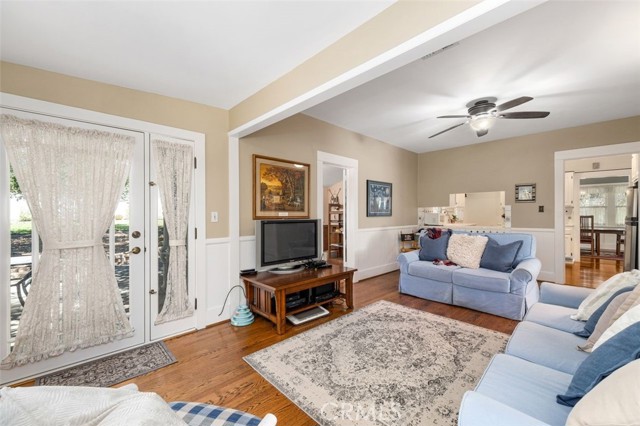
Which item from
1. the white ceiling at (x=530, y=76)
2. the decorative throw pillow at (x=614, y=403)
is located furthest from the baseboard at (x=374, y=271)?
the decorative throw pillow at (x=614, y=403)

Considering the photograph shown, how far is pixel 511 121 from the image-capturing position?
13.0ft

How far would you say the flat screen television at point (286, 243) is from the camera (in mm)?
3055

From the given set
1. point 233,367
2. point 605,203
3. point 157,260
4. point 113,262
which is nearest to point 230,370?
point 233,367

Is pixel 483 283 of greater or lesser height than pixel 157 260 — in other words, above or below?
below

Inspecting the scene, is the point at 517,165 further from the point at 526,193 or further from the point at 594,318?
the point at 594,318

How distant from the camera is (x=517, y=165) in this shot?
4789mm

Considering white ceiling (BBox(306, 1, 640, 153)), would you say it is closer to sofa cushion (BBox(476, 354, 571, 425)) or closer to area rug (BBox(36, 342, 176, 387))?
sofa cushion (BBox(476, 354, 571, 425))

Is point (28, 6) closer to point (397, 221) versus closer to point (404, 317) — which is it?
point (404, 317)

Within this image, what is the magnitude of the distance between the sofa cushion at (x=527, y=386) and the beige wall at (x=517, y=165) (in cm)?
423

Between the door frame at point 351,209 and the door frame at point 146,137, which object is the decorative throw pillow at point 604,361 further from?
the door frame at point 351,209

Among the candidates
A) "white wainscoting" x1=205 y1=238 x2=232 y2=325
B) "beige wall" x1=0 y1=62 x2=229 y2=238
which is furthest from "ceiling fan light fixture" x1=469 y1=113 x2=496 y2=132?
"white wainscoting" x1=205 y1=238 x2=232 y2=325

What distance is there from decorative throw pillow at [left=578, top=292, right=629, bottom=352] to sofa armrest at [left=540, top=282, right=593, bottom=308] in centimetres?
78

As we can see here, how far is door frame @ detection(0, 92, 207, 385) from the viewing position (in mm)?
1982

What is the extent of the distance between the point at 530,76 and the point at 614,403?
2.92m
